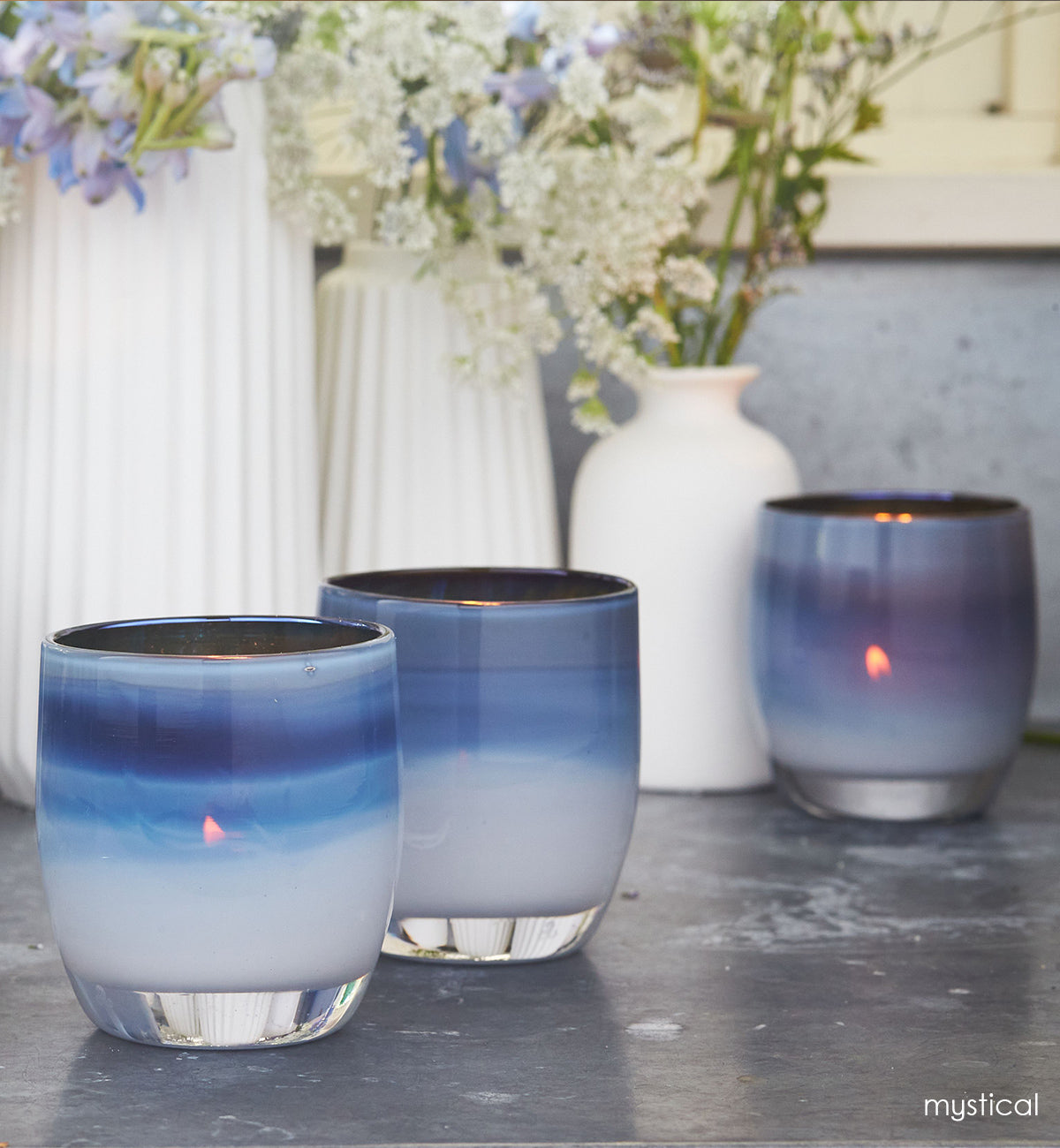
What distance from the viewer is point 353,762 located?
42 cm

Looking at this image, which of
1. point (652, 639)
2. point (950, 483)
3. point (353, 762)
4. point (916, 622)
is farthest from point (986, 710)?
point (353, 762)

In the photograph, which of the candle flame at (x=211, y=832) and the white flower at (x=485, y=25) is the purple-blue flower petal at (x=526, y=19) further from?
the candle flame at (x=211, y=832)

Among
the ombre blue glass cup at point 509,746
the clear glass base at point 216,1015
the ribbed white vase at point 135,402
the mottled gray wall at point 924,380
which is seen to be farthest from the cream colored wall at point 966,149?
the clear glass base at point 216,1015

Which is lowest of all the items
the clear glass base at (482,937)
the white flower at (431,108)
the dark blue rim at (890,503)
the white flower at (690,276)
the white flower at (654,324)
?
the clear glass base at (482,937)

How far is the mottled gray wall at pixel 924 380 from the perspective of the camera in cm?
93

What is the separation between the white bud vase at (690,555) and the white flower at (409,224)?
5.6 inches

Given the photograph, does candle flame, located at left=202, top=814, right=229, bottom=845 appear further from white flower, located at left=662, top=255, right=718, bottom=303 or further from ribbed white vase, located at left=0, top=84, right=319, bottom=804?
white flower, located at left=662, top=255, right=718, bottom=303

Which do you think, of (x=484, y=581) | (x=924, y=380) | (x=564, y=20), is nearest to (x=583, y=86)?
(x=564, y=20)

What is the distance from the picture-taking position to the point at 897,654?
0.69 metres

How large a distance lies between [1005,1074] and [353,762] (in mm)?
199

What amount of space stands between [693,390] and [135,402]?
0.90 ft

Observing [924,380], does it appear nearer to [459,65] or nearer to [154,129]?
[459,65]

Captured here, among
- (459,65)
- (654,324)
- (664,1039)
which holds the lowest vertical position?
(664,1039)

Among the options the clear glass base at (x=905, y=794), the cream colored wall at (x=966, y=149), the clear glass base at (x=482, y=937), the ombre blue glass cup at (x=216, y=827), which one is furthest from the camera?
the cream colored wall at (x=966, y=149)
